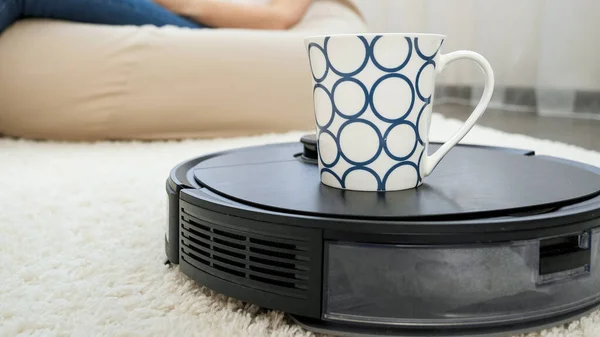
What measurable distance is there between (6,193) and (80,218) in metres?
0.25

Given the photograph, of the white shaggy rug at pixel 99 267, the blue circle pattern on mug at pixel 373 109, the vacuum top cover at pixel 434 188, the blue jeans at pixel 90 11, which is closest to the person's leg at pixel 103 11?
the blue jeans at pixel 90 11

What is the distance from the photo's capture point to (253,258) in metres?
0.54

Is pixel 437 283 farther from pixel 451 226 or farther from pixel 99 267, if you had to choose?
pixel 99 267

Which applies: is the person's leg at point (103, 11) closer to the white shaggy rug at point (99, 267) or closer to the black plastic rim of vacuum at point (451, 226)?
the white shaggy rug at point (99, 267)

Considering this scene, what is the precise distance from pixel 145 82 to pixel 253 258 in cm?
123

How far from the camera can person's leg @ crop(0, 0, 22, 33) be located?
1.60 m

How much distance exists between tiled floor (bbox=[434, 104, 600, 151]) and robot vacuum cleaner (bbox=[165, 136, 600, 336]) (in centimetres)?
115

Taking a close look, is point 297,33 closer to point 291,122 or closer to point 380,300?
point 291,122

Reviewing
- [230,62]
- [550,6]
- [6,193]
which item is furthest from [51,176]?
[550,6]

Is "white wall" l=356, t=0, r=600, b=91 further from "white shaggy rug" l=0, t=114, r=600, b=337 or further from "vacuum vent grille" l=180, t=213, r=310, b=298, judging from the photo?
"vacuum vent grille" l=180, t=213, r=310, b=298

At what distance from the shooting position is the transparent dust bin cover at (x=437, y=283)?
0.50 m

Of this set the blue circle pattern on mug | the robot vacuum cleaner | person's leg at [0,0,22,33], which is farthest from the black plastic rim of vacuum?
person's leg at [0,0,22,33]

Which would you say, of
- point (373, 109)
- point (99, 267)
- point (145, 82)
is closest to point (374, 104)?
point (373, 109)

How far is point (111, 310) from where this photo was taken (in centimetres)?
59
